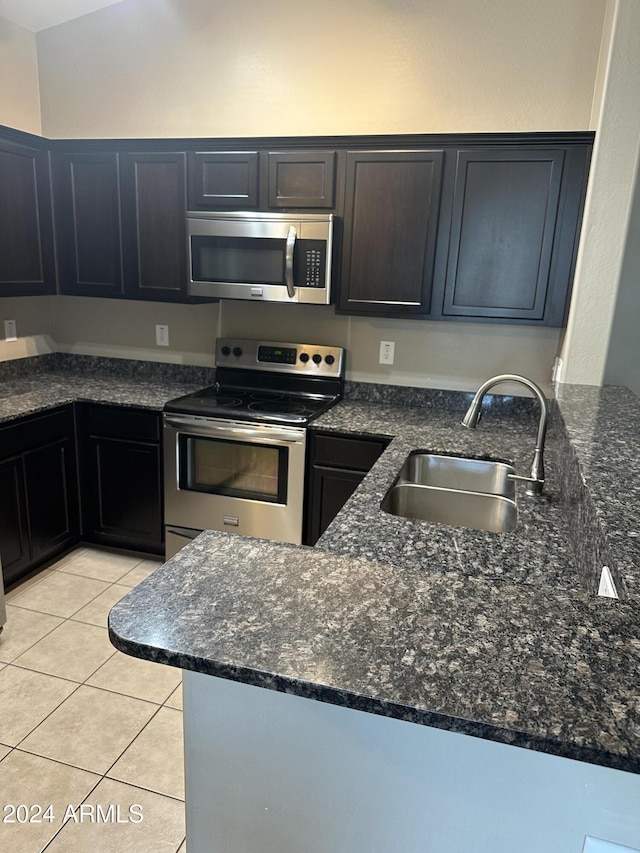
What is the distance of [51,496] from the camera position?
3020 millimetres

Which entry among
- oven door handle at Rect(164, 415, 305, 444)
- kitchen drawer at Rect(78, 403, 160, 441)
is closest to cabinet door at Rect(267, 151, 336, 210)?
oven door handle at Rect(164, 415, 305, 444)

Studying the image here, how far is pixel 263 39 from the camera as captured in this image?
2.96 m

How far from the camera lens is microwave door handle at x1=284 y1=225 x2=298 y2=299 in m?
2.72

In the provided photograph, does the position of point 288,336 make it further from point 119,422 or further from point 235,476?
point 119,422

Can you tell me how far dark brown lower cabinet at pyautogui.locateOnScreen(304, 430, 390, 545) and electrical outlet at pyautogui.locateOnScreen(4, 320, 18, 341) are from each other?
190 cm

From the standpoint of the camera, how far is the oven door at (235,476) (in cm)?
278

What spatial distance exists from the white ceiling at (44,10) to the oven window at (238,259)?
1425 mm

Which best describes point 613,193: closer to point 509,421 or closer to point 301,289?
point 509,421

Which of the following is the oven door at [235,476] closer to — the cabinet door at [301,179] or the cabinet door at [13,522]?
the cabinet door at [13,522]

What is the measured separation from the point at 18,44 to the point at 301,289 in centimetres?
212

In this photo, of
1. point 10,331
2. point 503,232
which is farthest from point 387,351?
point 10,331

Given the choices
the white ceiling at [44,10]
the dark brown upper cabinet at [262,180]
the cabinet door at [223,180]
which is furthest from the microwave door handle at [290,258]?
the white ceiling at [44,10]

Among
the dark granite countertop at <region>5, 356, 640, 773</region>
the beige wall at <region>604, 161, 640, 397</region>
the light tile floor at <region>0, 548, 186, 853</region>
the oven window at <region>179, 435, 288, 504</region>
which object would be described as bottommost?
the light tile floor at <region>0, 548, 186, 853</region>

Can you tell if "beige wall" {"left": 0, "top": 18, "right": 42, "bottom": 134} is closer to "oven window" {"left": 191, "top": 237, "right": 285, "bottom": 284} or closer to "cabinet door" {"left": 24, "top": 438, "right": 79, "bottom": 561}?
"oven window" {"left": 191, "top": 237, "right": 285, "bottom": 284}
